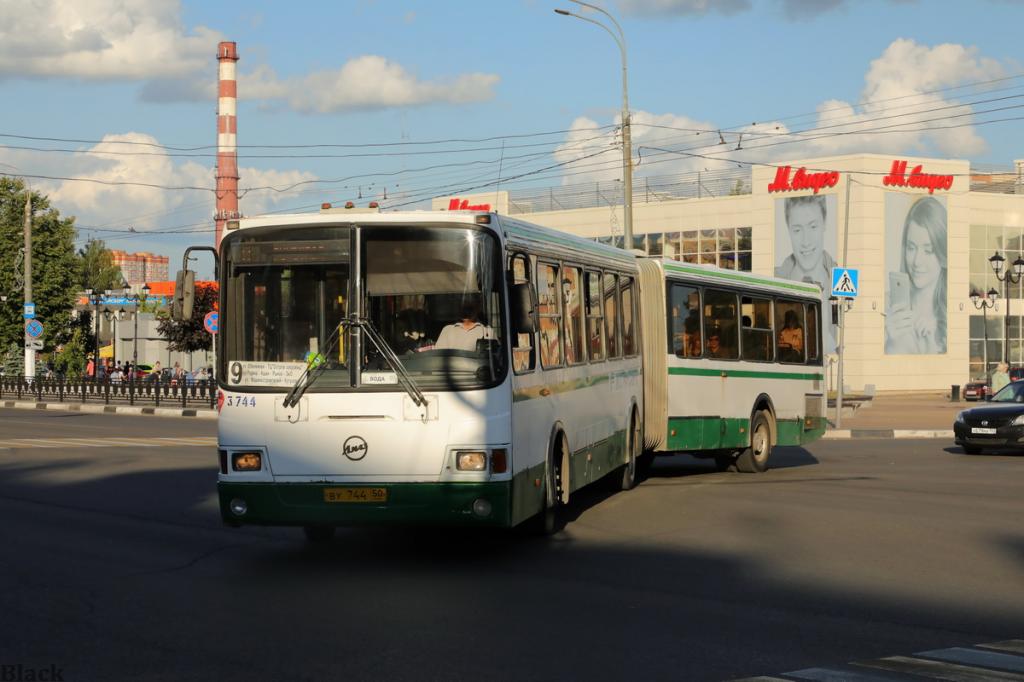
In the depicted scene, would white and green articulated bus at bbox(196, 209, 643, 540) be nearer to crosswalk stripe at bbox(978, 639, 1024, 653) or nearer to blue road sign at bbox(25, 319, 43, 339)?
crosswalk stripe at bbox(978, 639, 1024, 653)

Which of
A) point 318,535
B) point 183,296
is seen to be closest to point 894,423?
point 318,535

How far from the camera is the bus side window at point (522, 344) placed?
10.9 m

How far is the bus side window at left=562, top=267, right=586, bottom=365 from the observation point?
42.6 feet

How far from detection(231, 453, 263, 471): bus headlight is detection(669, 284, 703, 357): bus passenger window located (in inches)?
339

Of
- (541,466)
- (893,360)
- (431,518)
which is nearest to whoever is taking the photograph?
(431,518)

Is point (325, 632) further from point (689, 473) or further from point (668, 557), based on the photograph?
point (689, 473)

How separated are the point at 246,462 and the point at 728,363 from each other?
1017 centimetres

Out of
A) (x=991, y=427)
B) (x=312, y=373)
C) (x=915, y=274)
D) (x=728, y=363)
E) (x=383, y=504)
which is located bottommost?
(x=991, y=427)

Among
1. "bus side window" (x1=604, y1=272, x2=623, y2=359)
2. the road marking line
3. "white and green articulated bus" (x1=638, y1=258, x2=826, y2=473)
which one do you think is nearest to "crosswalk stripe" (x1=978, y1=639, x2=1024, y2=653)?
the road marking line

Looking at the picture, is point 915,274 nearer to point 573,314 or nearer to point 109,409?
point 109,409

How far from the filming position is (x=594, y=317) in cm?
1435

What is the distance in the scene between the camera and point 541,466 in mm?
11836

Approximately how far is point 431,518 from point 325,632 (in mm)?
2248

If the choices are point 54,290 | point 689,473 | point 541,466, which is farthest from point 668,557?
point 54,290
